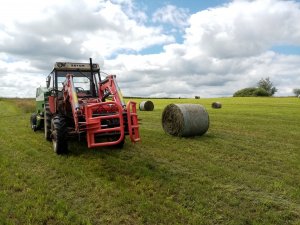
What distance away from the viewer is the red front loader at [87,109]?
7.91m

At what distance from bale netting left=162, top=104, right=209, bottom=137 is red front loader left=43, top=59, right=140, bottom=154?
9.47 ft

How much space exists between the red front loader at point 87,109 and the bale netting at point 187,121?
2885 millimetres

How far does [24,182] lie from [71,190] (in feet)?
3.54

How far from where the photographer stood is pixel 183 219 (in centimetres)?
518

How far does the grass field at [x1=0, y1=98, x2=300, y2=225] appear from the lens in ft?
17.4

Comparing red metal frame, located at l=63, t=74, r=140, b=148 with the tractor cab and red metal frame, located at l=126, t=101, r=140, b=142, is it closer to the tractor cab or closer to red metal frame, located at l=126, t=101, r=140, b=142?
red metal frame, located at l=126, t=101, r=140, b=142

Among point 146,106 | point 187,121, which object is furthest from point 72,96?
point 146,106

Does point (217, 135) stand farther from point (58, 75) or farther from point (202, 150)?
point (58, 75)

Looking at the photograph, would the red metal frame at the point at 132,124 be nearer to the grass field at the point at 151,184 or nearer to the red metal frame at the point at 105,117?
the red metal frame at the point at 105,117

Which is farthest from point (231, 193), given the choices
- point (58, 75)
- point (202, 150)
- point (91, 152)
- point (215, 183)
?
point (58, 75)

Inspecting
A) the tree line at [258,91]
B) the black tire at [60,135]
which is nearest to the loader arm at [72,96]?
the black tire at [60,135]

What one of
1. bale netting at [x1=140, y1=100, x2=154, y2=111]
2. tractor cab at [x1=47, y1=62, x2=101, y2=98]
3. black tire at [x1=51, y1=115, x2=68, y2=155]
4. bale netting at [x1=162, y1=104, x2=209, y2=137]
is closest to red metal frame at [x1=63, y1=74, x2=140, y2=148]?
black tire at [x1=51, y1=115, x2=68, y2=155]

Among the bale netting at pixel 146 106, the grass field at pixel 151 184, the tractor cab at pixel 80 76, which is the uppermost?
the tractor cab at pixel 80 76

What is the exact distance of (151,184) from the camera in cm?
665
